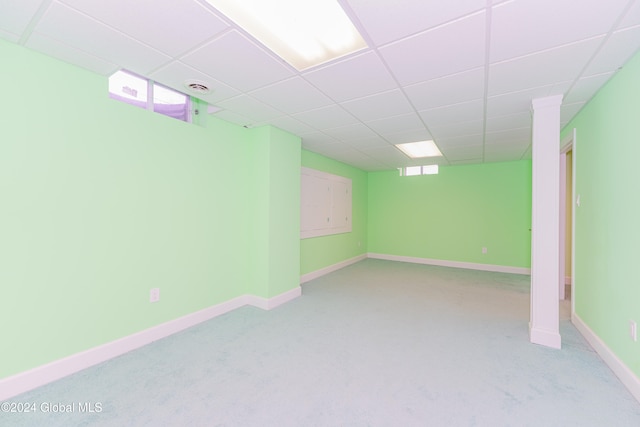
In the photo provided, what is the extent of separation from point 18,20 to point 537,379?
412cm

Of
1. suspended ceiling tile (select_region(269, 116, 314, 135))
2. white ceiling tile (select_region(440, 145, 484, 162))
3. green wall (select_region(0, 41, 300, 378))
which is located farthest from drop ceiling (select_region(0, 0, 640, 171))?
white ceiling tile (select_region(440, 145, 484, 162))

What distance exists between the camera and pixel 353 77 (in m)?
2.08

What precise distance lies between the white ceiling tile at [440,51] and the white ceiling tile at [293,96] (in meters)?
0.72

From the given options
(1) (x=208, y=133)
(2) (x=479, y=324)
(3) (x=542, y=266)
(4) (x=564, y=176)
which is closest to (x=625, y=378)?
(3) (x=542, y=266)

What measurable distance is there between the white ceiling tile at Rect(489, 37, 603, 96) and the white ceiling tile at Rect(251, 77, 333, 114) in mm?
1408

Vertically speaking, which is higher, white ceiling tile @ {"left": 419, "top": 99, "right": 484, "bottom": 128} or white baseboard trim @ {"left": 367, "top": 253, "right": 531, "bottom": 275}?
white ceiling tile @ {"left": 419, "top": 99, "right": 484, "bottom": 128}

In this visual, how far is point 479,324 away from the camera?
287cm

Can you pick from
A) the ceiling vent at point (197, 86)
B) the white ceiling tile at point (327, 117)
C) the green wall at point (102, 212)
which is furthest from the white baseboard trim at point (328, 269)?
the ceiling vent at point (197, 86)

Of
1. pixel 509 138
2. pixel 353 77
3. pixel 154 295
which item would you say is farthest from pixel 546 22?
pixel 154 295

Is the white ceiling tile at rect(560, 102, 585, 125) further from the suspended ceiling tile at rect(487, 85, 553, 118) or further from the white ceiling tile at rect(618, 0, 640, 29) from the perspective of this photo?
the white ceiling tile at rect(618, 0, 640, 29)

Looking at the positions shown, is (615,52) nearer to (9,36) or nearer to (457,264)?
(9,36)

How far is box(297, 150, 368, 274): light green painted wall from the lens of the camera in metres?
4.64

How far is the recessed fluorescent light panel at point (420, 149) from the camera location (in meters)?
4.17

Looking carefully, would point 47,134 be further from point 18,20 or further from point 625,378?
point 625,378
